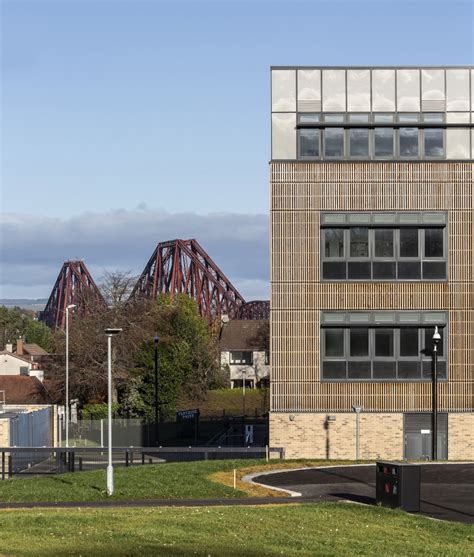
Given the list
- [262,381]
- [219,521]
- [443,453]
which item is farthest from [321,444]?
[262,381]

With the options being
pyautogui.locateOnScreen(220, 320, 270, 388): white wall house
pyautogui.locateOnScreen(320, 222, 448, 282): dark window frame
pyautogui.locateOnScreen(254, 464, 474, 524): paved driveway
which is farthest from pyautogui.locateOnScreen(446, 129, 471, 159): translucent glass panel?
pyautogui.locateOnScreen(220, 320, 270, 388): white wall house

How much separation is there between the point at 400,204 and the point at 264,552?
1213 inches

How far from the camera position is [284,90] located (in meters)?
52.2

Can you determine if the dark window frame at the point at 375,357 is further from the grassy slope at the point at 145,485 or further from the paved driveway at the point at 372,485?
the grassy slope at the point at 145,485

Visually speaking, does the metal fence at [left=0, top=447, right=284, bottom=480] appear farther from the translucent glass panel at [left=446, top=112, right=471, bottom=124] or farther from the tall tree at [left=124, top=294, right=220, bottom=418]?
the tall tree at [left=124, top=294, right=220, bottom=418]

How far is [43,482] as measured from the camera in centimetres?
3753

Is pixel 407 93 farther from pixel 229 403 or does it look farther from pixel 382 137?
pixel 229 403

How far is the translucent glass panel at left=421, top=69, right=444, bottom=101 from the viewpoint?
5228 cm

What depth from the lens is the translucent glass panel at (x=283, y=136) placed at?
52188 mm

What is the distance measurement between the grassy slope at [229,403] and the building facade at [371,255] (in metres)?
52.2

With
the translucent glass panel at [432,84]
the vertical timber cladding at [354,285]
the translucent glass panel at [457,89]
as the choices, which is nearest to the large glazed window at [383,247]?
the vertical timber cladding at [354,285]

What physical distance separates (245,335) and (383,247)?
385ft

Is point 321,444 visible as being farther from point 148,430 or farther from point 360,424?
point 148,430

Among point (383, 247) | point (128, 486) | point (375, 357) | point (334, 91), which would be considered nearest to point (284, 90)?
point (334, 91)
